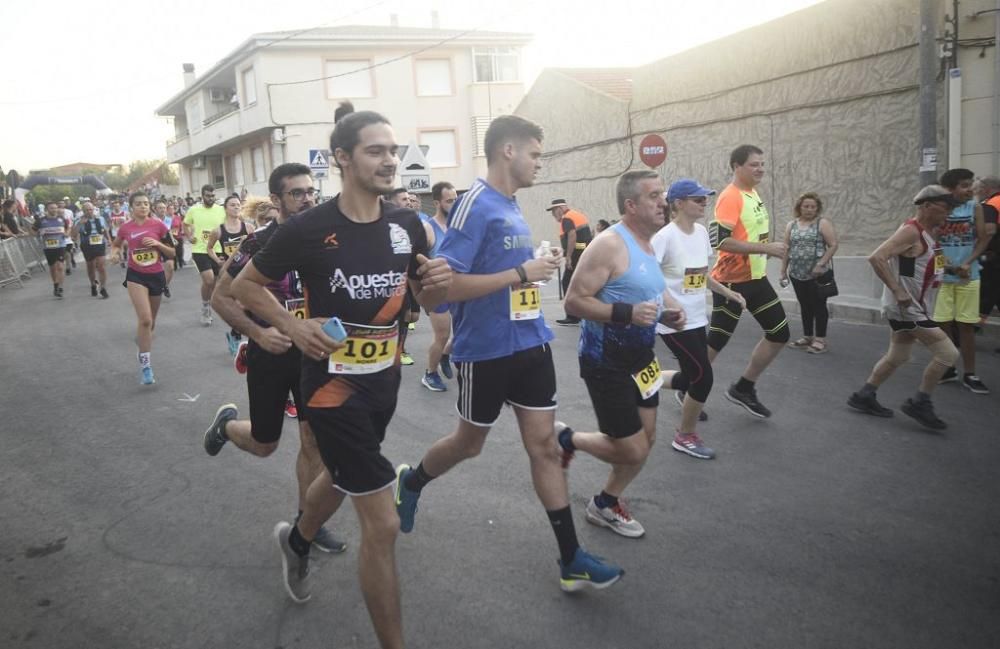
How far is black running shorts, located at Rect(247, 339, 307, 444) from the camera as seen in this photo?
3971 mm

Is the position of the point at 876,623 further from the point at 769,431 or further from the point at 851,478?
the point at 769,431

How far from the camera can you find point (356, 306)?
3.00 meters

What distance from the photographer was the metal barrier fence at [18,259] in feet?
66.2

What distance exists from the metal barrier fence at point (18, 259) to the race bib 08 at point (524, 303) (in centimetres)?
2072

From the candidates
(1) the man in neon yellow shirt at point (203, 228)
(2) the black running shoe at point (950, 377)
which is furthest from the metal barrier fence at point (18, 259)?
(2) the black running shoe at point (950, 377)

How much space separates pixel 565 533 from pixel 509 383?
0.77 m

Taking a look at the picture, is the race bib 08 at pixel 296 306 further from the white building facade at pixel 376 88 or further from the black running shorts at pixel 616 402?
the white building facade at pixel 376 88

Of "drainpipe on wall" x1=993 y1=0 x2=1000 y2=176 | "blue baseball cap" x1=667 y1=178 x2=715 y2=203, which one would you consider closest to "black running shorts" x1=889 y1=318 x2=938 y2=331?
"blue baseball cap" x1=667 y1=178 x2=715 y2=203

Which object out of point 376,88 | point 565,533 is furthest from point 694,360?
point 376,88

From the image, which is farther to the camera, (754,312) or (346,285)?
(754,312)

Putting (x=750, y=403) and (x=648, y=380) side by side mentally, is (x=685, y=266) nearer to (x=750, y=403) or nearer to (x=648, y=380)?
(x=750, y=403)

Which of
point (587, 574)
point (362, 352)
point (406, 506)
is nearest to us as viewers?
point (362, 352)

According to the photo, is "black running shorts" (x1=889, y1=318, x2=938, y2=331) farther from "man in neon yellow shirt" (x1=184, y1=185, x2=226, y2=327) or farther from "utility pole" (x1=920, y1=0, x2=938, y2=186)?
"man in neon yellow shirt" (x1=184, y1=185, x2=226, y2=327)

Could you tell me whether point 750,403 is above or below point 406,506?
below
